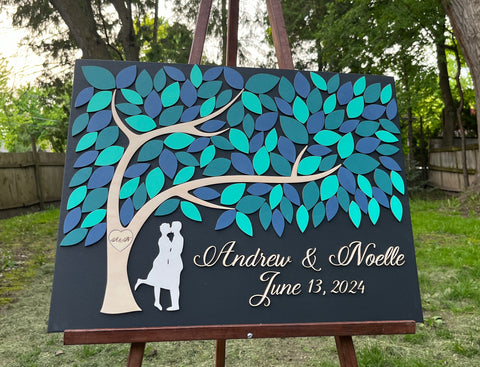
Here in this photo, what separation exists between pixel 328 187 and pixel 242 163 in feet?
1.18

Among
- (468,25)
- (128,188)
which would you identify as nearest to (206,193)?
(128,188)

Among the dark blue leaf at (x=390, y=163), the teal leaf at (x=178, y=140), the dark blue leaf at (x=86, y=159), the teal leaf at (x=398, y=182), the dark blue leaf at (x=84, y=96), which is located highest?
the dark blue leaf at (x=84, y=96)

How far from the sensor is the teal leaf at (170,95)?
1.68 metres

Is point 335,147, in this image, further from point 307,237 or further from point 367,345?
point 367,345

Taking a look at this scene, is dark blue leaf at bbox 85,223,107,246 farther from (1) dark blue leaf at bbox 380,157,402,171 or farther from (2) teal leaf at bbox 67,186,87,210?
(1) dark blue leaf at bbox 380,157,402,171

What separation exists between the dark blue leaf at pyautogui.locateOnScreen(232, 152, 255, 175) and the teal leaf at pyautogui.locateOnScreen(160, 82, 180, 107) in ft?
1.04

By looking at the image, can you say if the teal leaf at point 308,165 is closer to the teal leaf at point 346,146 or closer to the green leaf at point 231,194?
the teal leaf at point 346,146

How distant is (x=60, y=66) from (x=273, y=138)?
944 cm

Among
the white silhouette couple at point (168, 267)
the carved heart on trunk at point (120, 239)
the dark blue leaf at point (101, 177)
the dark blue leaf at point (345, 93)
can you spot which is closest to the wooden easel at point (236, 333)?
the white silhouette couple at point (168, 267)

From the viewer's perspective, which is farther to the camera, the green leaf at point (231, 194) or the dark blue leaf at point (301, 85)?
the dark blue leaf at point (301, 85)

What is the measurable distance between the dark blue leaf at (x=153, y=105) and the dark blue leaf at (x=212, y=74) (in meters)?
0.21

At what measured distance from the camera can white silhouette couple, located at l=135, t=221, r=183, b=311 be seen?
1.56 m

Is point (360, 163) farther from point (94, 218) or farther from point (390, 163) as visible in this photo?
point (94, 218)

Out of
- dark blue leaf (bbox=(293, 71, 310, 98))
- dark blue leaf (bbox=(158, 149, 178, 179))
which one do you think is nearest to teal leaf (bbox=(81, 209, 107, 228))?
dark blue leaf (bbox=(158, 149, 178, 179))
